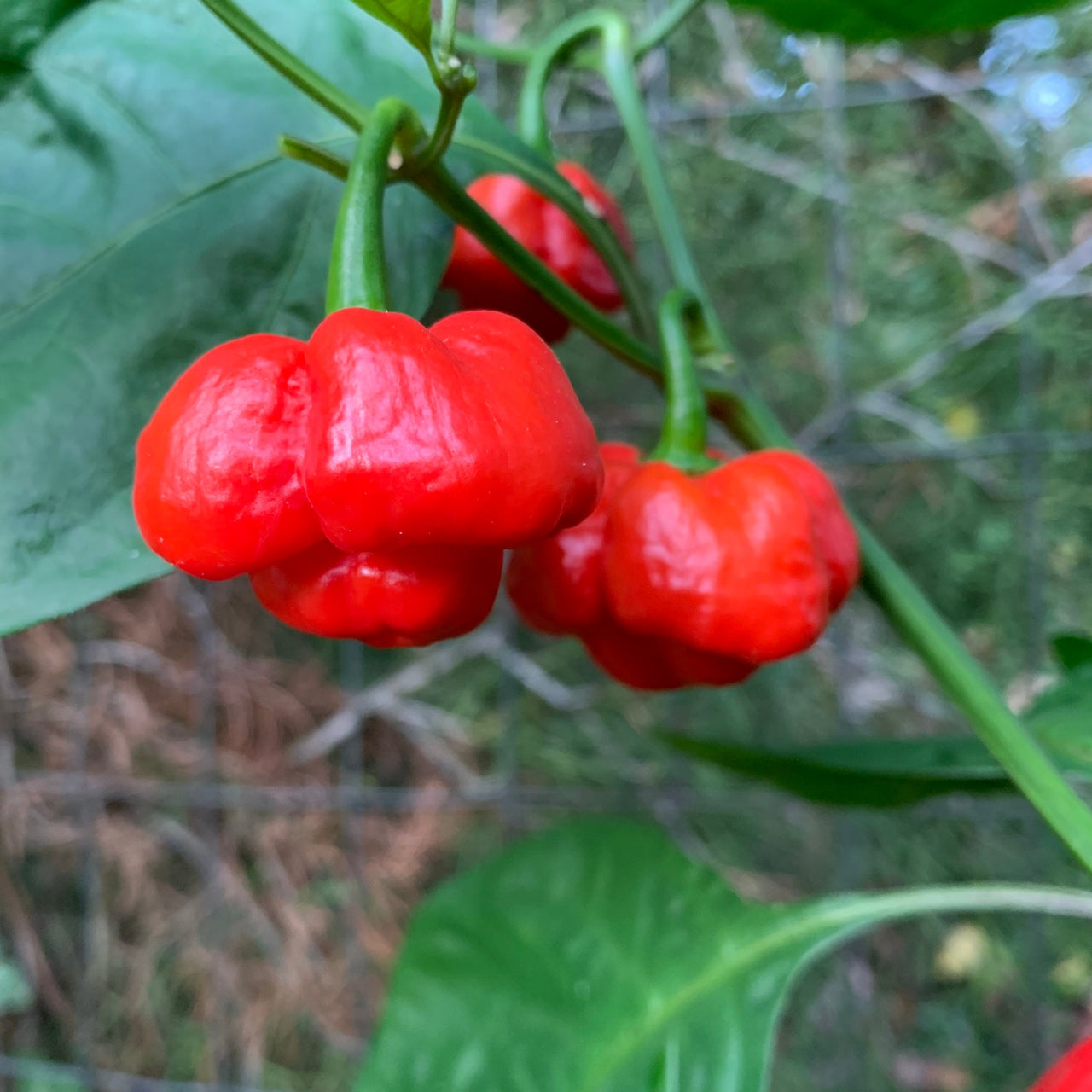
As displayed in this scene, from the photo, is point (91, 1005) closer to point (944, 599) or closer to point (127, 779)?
point (127, 779)

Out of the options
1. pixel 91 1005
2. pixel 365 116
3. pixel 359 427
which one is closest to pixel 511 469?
pixel 359 427

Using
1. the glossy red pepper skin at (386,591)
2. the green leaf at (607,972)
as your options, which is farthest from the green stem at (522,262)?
the green leaf at (607,972)

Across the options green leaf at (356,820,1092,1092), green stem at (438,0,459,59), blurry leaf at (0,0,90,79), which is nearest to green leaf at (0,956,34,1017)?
green leaf at (356,820,1092,1092)

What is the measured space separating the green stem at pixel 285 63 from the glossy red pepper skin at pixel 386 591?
142 mm

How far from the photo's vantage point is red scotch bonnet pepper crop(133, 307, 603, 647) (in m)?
0.23

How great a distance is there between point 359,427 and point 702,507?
0.17m

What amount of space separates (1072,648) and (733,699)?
0.48 m

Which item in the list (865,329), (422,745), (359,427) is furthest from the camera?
(422,745)

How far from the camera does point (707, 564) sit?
35 centimetres

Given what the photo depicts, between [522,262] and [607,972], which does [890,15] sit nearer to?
[522,262]

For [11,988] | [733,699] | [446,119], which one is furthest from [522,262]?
[11,988]

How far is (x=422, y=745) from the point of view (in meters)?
1.06

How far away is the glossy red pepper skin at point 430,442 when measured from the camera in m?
0.23

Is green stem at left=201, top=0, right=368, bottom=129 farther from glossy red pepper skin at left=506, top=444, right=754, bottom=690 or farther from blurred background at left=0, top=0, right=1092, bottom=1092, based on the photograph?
blurred background at left=0, top=0, right=1092, bottom=1092
